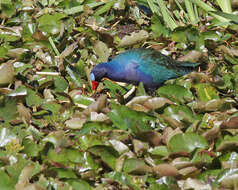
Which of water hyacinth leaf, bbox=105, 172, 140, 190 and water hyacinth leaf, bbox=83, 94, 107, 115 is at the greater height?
water hyacinth leaf, bbox=83, 94, 107, 115

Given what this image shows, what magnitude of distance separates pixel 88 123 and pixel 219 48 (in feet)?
5.18

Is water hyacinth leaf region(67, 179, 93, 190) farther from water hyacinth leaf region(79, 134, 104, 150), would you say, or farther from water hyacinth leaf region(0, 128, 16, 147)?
water hyacinth leaf region(0, 128, 16, 147)

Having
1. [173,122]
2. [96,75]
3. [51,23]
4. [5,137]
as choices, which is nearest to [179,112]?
[173,122]

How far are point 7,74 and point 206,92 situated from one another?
1.36 m

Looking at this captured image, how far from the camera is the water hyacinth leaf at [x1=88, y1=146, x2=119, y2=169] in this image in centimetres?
288

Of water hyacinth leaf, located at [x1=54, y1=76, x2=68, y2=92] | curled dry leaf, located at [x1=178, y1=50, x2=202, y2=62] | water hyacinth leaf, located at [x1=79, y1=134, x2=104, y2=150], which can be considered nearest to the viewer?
water hyacinth leaf, located at [x1=79, y1=134, x2=104, y2=150]

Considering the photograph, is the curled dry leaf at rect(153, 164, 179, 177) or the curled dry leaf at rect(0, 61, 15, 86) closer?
the curled dry leaf at rect(153, 164, 179, 177)

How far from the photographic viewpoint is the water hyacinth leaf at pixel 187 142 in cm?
296

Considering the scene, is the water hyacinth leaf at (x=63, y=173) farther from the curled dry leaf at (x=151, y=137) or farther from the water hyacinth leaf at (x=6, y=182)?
the curled dry leaf at (x=151, y=137)

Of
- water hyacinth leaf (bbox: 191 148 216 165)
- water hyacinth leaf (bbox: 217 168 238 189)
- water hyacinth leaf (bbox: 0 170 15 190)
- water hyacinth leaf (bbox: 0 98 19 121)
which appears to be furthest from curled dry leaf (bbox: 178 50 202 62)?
water hyacinth leaf (bbox: 0 170 15 190)

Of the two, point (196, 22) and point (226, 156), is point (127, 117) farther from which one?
point (196, 22)

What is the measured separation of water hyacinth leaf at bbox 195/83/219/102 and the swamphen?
310 mm

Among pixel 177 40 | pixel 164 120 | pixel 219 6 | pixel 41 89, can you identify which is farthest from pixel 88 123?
pixel 219 6

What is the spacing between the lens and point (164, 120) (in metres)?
3.25
